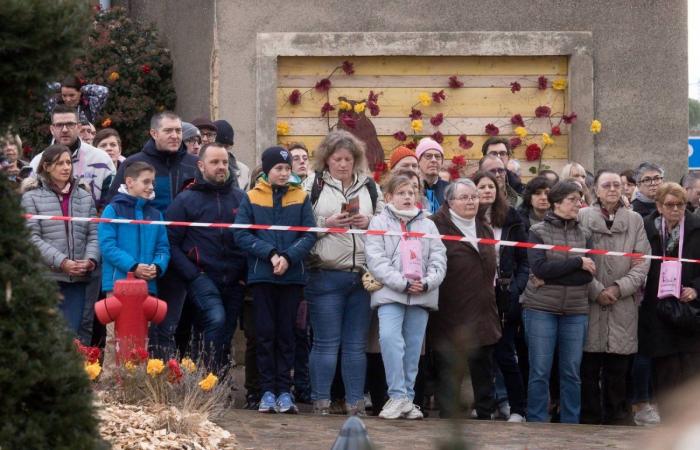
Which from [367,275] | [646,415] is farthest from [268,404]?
[646,415]

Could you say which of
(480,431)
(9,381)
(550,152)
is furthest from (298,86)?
(9,381)

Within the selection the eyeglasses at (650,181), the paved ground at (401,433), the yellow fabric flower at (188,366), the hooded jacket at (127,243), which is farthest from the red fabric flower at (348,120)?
the yellow fabric flower at (188,366)

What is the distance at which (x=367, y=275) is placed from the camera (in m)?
8.88

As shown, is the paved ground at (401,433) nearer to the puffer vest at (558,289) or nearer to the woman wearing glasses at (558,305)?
the woman wearing glasses at (558,305)

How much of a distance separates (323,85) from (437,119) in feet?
4.28

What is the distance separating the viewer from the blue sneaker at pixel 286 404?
876cm

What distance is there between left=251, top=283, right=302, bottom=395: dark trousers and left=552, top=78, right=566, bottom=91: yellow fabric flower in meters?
5.97

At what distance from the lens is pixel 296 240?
8828mm

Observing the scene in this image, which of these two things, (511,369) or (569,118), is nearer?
(511,369)

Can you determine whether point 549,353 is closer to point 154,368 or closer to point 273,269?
point 273,269

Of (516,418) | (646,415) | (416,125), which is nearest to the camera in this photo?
(516,418)

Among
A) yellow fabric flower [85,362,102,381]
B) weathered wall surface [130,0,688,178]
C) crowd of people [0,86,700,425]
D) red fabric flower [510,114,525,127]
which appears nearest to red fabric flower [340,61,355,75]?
weathered wall surface [130,0,688,178]

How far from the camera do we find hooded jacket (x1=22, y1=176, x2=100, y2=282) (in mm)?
9000

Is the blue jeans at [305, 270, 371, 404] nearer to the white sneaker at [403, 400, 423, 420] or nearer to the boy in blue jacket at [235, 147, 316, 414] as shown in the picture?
the boy in blue jacket at [235, 147, 316, 414]
